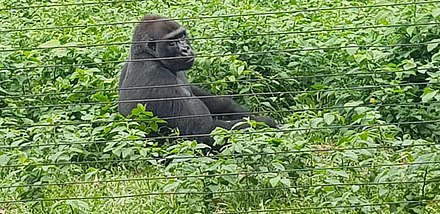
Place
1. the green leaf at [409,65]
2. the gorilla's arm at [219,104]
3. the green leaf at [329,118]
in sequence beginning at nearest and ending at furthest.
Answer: the green leaf at [329,118], the green leaf at [409,65], the gorilla's arm at [219,104]

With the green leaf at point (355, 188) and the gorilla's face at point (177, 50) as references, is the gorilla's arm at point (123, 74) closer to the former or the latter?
the gorilla's face at point (177, 50)

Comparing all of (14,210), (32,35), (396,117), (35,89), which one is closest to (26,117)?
(35,89)

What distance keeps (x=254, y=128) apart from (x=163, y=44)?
95 centimetres

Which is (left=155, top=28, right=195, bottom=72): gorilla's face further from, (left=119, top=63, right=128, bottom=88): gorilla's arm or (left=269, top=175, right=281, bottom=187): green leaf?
(left=269, top=175, right=281, bottom=187): green leaf

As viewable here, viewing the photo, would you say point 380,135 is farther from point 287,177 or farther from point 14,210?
point 14,210

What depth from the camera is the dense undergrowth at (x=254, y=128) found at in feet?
10.5

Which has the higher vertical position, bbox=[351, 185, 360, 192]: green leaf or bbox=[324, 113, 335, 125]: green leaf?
bbox=[324, 113, 335, 125]: green leaf

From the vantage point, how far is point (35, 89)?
4871mm

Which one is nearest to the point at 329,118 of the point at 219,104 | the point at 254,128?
the point at 254,128

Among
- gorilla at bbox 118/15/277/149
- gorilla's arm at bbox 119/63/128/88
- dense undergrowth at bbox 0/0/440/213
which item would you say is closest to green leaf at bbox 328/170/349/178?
dense undergrowth at bbox 0/0/440/213

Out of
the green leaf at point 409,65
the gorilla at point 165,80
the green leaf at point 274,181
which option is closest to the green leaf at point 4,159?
the gorilla at point 165,80

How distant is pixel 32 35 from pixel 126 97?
5.28ft

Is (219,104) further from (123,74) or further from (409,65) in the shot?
(409,65)

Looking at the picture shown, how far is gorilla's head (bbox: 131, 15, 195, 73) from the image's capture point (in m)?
4.51
